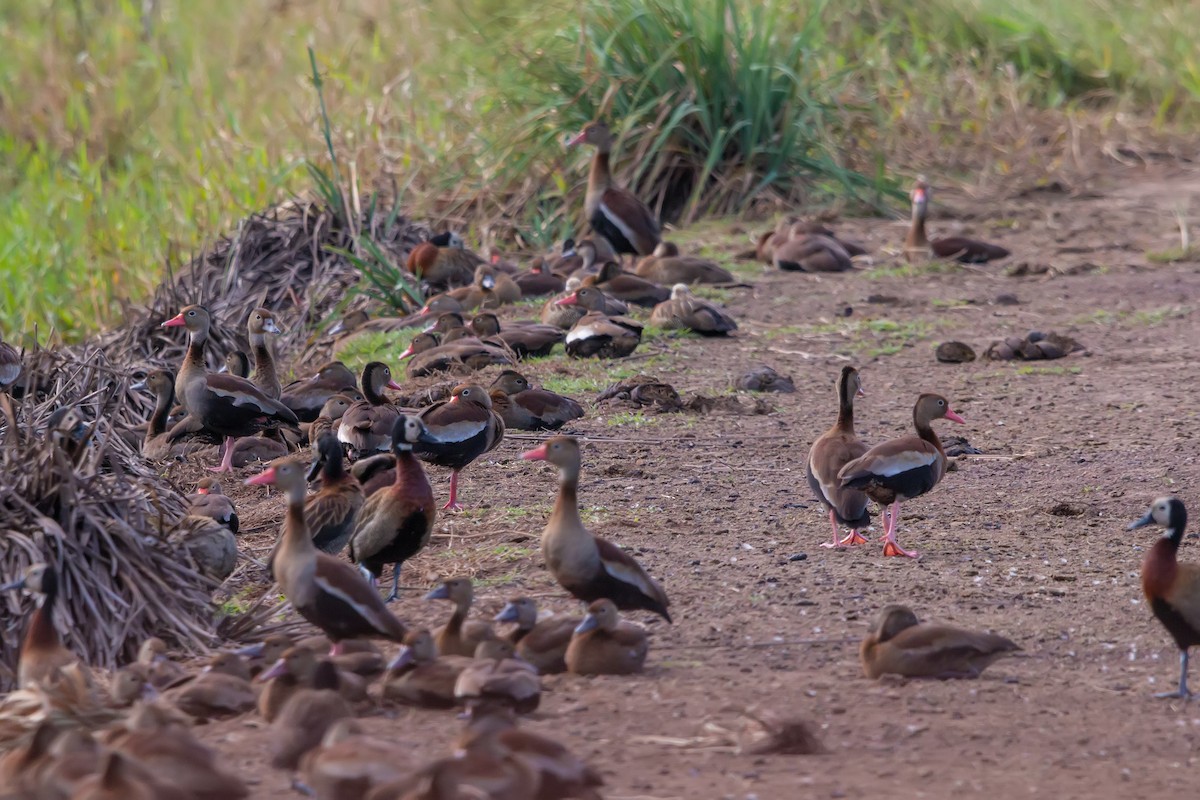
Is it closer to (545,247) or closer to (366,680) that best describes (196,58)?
(545,247)

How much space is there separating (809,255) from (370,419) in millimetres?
5455

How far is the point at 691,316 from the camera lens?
1075 cm

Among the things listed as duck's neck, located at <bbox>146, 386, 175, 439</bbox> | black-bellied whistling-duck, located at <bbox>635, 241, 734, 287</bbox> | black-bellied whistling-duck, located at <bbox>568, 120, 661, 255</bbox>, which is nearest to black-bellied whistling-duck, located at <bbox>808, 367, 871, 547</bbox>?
duck's neck, located at <bbox>146, 386, 175, 439</bbox>

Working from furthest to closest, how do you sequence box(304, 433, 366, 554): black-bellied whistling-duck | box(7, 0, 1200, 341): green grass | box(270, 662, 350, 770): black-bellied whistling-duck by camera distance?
box(7, 0, 1200, 341): green grass < box(304, 433, 366, 554): black-bellied whistling-duck < box(270, 662, 350, 770): black-bellied whistling-duck

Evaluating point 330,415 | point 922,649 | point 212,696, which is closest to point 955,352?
point 330,415

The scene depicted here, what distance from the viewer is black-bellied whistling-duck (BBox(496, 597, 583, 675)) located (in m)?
5.34

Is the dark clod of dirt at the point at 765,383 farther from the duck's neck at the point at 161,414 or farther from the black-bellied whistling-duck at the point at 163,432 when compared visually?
the duck's neck at the point at 161,414

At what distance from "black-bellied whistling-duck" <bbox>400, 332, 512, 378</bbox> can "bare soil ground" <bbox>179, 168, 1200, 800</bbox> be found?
391mm

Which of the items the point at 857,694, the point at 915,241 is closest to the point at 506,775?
the point at 857,694

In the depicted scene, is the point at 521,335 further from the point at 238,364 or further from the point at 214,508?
the point at 214,508

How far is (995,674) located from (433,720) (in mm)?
1788

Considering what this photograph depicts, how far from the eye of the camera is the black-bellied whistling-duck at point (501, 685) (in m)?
4.73

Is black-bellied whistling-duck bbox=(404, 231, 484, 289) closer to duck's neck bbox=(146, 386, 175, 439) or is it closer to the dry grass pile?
duck's neck bbox=(146, 386, 175, 439)

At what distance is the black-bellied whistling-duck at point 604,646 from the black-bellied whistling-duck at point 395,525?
3.60 feet
